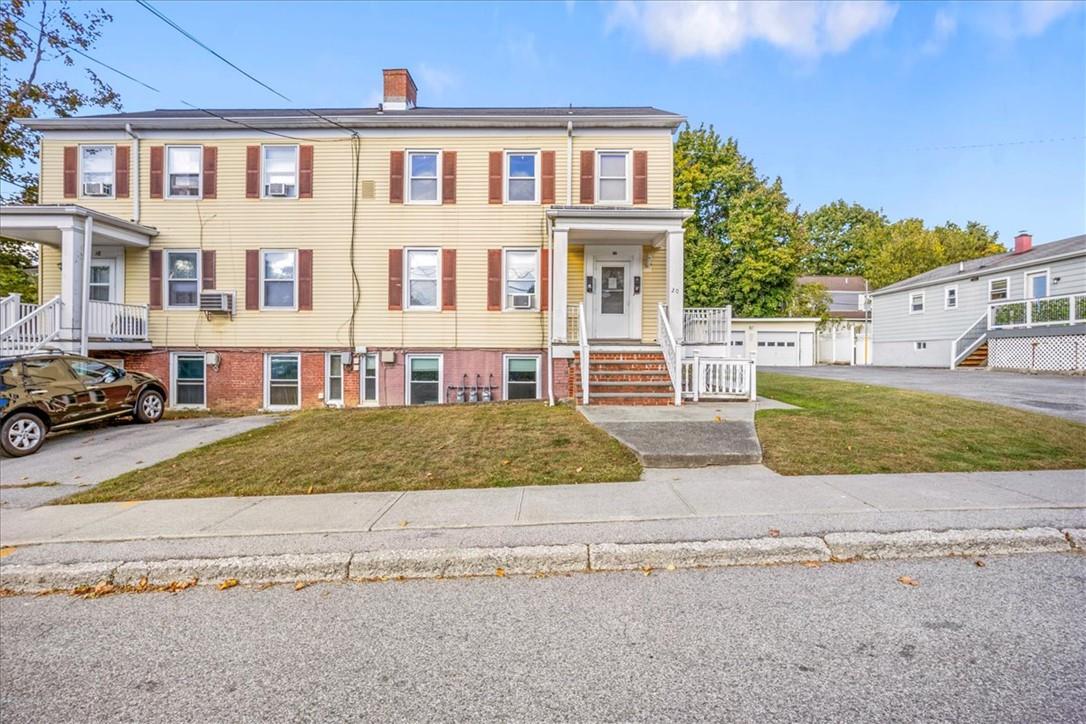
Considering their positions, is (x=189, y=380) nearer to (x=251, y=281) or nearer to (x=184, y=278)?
(x=184, y=278)

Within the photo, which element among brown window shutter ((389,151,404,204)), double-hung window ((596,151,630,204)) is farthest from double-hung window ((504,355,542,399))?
brown window shutter ((389,151,404,204))

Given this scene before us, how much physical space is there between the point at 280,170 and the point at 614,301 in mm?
9674

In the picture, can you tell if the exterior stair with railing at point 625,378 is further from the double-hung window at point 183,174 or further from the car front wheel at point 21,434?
the double-hung window at point 183,174

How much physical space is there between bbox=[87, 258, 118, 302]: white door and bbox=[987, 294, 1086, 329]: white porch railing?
29665mm

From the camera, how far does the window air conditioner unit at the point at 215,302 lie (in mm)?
13672

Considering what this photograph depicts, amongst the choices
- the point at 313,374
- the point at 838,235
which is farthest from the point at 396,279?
the point at 838,235

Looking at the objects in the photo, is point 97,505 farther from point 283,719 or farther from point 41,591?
point 283,719

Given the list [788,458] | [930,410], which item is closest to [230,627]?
[788,458]

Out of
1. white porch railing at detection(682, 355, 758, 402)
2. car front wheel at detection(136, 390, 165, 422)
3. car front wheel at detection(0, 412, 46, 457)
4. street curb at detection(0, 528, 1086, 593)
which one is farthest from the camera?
car front wheel at detection(136, 390, 165, 422)

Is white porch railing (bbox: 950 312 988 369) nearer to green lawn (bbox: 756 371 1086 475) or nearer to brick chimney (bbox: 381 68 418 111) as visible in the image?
green lawn (bbox: 756 371 1086 475)

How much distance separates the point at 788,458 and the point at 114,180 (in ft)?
57.1

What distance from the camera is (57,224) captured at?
1168cm

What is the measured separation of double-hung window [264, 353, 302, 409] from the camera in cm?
1382

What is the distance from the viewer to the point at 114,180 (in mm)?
13875
